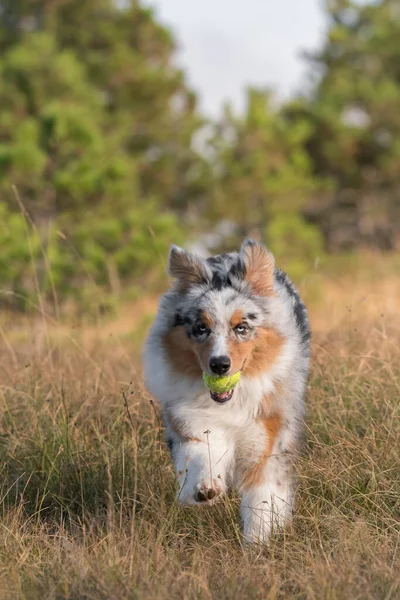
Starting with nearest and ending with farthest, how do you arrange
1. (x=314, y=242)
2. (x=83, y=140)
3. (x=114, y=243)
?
(x=83, y=140) < (x=114, y=243) < (x=314, y=242)

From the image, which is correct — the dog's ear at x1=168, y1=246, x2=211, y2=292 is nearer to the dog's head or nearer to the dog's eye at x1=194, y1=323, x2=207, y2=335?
the dog's head

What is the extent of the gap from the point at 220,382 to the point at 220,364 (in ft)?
0.69

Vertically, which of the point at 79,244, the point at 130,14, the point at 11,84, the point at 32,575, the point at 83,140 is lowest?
the point at 32,575

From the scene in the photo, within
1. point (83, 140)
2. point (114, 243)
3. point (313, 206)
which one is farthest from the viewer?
point (313, 206)

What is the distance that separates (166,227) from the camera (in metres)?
14.2

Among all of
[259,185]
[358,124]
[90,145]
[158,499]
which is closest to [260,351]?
[158,499]

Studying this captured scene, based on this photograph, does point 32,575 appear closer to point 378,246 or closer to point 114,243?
point 114,243

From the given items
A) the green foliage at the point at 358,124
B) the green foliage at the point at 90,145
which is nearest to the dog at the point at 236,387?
the green foliage at the point at 90,145

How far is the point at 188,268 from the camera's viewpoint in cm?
475

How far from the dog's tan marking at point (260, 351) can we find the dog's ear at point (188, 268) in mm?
465

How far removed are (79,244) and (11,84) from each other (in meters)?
3.37

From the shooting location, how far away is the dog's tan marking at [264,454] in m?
4.59

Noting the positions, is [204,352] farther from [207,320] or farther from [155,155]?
[155,155]

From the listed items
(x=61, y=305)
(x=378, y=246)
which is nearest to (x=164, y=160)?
(x=61, y=305)
